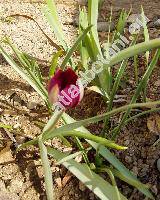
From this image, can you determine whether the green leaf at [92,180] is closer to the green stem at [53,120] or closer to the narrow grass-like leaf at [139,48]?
the green stem at [53,120]

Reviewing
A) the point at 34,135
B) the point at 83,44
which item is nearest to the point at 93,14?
the point at 83,44

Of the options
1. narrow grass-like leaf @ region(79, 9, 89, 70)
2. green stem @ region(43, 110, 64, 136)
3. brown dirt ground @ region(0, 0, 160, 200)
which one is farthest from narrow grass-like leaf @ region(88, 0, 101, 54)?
green stem @ region(43, 110, 64, 136)

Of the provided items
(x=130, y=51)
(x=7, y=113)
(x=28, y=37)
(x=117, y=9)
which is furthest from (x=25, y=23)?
(x=130, y=51)

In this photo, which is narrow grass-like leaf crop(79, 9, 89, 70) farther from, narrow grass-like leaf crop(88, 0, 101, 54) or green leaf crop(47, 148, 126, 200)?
green leaf crop(47, 148, 126, 200)

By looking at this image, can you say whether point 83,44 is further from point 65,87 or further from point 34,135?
point 65,87

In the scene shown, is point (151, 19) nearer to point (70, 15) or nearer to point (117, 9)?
point (117, 9)

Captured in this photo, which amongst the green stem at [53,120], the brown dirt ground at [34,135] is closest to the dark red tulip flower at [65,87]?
the green stem at [53,120]
